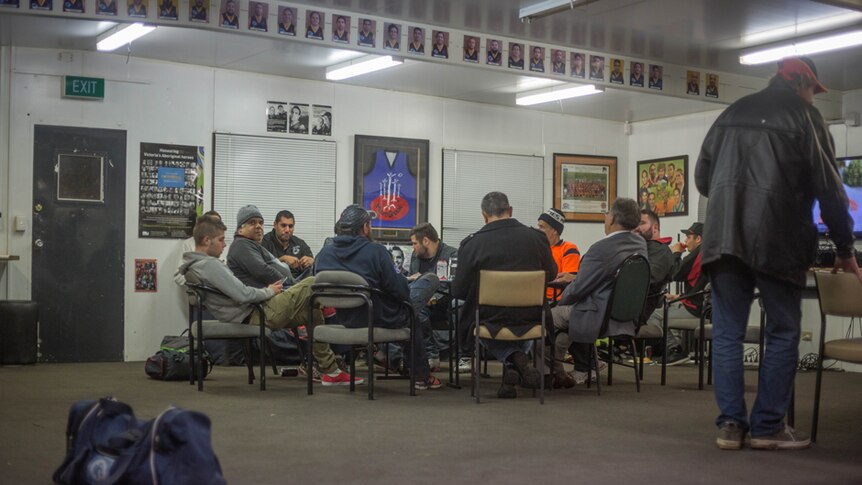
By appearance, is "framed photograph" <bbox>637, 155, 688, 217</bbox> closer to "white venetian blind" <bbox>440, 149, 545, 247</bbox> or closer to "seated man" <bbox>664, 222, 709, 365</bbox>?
"white venetian blind" <bbox>440, 149, 545, 247</bbox>

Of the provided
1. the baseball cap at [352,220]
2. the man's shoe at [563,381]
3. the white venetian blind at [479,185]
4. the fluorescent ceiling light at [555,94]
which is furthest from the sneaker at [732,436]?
the white venetian blind at [479,185]

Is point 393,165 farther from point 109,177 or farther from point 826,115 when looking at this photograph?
point 826,115

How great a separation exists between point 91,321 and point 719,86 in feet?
20.8

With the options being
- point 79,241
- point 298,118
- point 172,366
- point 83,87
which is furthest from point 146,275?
point 172,366

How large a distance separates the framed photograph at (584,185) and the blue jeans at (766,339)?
25.8 feet

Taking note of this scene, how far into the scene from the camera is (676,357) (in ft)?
31.6

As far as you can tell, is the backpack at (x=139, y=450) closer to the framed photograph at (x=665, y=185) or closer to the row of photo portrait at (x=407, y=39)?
the row of photo portrait at (x=407, y=39)

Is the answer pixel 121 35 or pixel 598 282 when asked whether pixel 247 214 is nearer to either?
pixel 121 35

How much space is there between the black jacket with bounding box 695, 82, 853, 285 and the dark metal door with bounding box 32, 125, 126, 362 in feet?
21.2

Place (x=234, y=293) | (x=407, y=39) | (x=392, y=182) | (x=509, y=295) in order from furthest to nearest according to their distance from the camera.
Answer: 1. (x=392, y=182)
2. (x=407, y=39)
3. (x=234, y=293)
4. (x=509, y=295)

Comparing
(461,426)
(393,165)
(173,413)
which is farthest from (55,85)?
(173,413)

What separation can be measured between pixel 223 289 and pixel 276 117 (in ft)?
13.3

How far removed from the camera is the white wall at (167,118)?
8.80 m

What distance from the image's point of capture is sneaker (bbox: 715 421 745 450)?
4.13 meters
